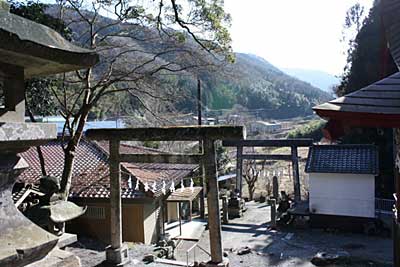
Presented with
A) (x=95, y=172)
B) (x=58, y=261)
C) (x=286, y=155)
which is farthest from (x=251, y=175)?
(x=58, y=261)

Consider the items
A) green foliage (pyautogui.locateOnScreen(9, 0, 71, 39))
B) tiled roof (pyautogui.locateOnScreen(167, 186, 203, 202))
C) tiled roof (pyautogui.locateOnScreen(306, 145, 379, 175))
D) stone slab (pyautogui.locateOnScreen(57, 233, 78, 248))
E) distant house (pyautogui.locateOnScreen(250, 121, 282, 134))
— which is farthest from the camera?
distant house (pyautogui.locateOnScreen(250, 121, 282, 134))

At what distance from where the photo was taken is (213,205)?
6656 mm

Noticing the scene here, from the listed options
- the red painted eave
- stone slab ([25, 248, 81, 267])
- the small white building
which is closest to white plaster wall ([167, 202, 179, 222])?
the small white building

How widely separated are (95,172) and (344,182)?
11.5 m

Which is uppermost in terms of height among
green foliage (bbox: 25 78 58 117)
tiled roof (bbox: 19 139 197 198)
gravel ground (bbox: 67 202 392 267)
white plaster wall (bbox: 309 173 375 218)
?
green foliage (bbox: 25 78 58 117)

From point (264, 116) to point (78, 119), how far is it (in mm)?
42617

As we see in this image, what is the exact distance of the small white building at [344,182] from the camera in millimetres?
15953

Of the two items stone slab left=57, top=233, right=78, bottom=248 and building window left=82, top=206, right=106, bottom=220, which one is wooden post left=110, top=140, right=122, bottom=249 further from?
stone slab left=57, top=233, right=78, bottom=248

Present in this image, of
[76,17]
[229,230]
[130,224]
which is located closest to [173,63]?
[76,17]

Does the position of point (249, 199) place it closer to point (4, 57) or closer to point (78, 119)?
point (78, 119)

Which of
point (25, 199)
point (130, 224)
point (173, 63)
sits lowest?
point (130, 224)

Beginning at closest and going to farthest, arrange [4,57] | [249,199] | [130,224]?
[4,57] < [130,224] < [249,199]

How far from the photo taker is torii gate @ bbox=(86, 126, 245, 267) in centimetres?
648

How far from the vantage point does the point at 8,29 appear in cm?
153
